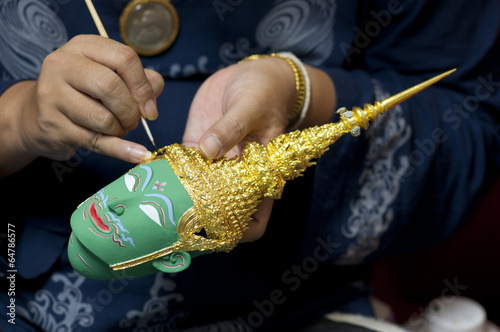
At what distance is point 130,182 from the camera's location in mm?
529

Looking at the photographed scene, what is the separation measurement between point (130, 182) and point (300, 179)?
0.34 m

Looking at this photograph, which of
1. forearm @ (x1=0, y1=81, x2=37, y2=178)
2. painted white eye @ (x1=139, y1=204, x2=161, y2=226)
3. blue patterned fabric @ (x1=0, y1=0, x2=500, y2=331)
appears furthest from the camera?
blue patterned fabric @ (x1=0, y1=0, x2=500, y2=331)

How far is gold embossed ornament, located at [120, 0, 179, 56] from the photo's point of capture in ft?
2.32

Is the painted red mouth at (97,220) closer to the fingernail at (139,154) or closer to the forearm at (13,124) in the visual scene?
the fingernail at (139,154)

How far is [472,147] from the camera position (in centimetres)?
83

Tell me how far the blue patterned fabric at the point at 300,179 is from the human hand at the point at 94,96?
16 cm

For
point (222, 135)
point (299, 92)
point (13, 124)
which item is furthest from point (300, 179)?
point (13, 124)

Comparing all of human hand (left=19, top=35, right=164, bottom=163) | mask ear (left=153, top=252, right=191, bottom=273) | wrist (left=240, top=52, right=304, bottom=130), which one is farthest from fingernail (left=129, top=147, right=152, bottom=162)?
wrist (left=240, top=52, right=304, bottom=130)

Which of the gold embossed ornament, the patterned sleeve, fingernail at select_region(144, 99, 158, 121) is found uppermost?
the gold embossed ornament

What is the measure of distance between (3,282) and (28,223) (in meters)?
0.10

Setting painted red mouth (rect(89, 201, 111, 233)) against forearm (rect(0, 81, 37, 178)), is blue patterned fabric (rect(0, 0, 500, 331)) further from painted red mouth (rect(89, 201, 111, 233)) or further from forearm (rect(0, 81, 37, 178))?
painted red mouth (rect(89, 201, 111, 233))

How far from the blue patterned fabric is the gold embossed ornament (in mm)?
21

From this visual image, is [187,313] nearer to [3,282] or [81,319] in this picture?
[81,319]

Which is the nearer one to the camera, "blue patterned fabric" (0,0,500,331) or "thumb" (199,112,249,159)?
"thumb" (199,112,249,159)
